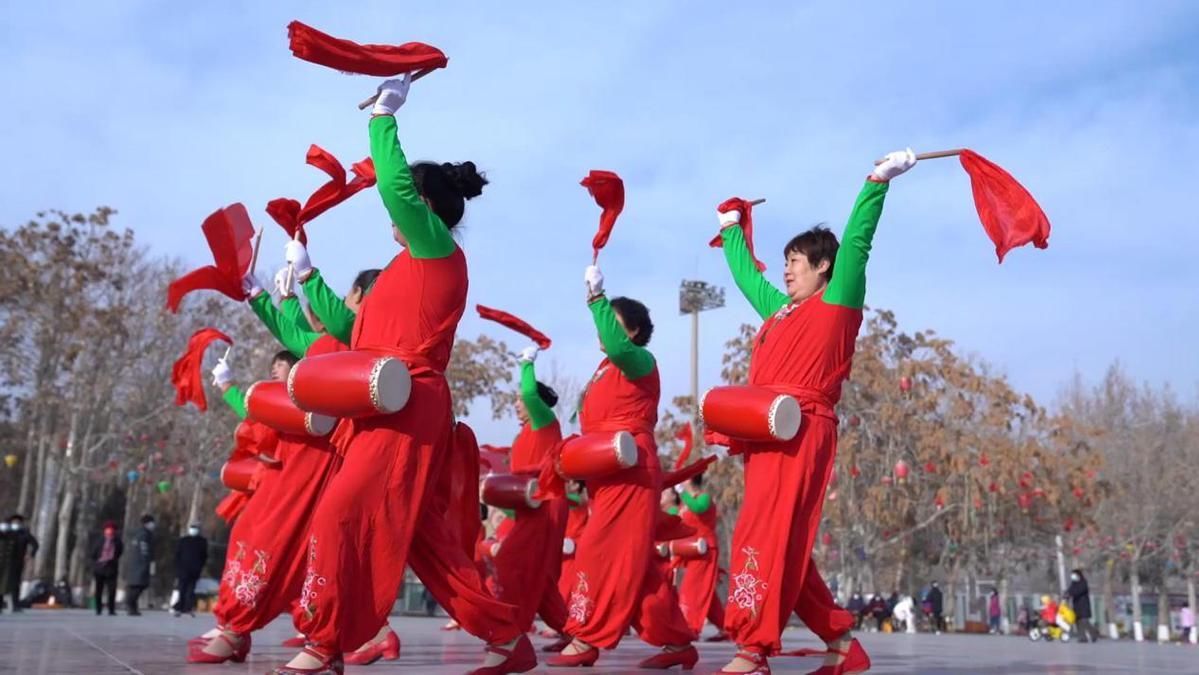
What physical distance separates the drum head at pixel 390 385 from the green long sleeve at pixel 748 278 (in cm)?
177

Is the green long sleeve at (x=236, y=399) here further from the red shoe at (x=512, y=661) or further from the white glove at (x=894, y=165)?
the white glove at (x=894, y=165)

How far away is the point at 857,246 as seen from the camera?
4.48 m

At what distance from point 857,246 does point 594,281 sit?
1665 millimetres

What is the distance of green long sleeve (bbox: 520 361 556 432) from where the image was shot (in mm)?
7289

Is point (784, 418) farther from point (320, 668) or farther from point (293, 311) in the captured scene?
point (293, 311)

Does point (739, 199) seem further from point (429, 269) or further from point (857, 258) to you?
point (429, 269)

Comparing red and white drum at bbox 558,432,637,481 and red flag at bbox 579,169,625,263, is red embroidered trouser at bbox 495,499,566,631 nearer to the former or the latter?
red and white drum at bbox 558,432,637,481

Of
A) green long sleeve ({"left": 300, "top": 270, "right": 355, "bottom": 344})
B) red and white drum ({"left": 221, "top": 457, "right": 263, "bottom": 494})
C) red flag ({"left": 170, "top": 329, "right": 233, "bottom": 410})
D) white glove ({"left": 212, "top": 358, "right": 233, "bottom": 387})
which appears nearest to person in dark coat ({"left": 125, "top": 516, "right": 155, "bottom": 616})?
red flag ({"left": 170, "top": 329, "right": 233, "bottom": 410})

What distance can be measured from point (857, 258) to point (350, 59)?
1995mm

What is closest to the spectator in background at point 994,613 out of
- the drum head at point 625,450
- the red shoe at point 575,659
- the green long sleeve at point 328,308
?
the red shoe at point 575,659

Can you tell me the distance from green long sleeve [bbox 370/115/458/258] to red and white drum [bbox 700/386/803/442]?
1273 millimetres

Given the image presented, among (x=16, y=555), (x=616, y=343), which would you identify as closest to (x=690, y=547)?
(x=616, y=343)

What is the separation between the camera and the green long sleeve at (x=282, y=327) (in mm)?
5426

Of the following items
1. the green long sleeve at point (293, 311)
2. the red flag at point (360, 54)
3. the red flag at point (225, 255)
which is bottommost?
the green long sleeve at point (293, 311)
